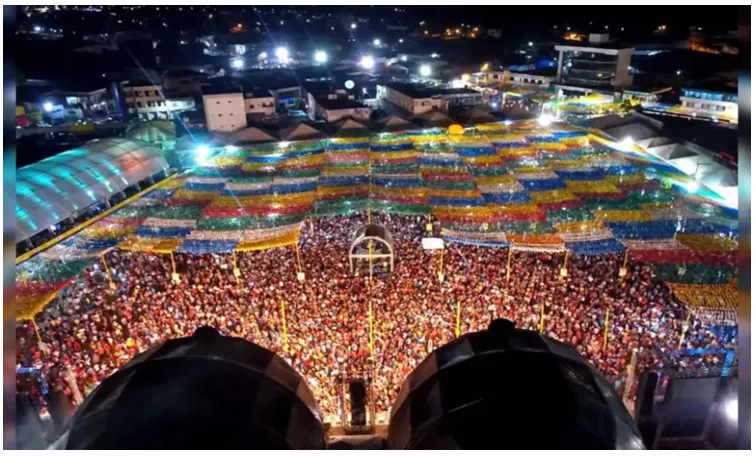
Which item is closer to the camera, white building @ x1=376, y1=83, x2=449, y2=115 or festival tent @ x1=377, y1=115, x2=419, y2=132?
festival tent @ x1=377, y1=115, x2=419, y2=132

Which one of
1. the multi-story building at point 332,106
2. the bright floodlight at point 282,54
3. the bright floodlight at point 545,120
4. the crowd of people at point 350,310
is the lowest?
the crowd of people at point 350,310

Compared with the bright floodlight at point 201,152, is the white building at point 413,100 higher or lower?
higher

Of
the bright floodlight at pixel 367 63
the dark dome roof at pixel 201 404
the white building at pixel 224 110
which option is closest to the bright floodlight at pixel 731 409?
the dark dome roof at pixel 201 404

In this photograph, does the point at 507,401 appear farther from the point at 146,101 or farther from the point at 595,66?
the point at 595,66

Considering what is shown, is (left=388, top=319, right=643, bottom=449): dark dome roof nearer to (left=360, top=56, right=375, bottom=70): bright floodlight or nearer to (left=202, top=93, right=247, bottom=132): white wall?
(left=202, top=93, right=247, bottom=132): white wall

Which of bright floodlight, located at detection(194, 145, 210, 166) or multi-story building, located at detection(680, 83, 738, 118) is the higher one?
multi-story building, located at detection(680, 83, 738, 118)

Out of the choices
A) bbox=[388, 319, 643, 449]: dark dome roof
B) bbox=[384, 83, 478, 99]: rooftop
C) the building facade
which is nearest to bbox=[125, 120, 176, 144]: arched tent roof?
bbox=[384, 83, 478, 99]: rooftop

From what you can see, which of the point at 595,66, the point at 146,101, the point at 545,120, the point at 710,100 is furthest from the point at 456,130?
the point at 146,101

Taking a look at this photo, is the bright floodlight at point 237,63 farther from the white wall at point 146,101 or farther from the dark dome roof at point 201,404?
the dark dome roof at point 201,404
